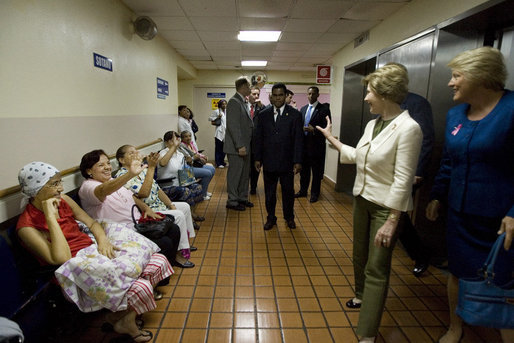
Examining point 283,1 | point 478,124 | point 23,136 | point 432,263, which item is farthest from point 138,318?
point 283,1

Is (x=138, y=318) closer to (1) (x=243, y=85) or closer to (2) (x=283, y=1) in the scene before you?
(1) (x=243, y=85)

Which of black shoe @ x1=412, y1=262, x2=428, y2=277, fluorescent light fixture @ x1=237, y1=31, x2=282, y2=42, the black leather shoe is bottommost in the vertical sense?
the black leather shoe

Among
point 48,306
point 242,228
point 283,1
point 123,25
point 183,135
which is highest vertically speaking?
point 283,1

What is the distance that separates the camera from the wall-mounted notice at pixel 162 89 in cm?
493

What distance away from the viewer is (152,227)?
222 cm

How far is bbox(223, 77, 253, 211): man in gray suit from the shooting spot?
4.05 m

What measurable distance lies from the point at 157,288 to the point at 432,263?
2.55 meters

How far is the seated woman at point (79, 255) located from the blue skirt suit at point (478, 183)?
1.81 metres

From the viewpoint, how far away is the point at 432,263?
9.34ft

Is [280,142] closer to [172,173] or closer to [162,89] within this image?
[172,173]

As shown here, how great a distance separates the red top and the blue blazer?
218 cm

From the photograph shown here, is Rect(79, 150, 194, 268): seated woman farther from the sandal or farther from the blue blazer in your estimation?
the blue blazer

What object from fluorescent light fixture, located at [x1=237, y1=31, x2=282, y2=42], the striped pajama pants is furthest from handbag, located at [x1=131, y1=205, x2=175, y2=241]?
fluorescent light fixture, located at [x1=237, y1=31, x2=282, y2=42]

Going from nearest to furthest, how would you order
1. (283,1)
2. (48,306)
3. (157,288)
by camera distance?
(48,306) < (157,288) < (283,1)
